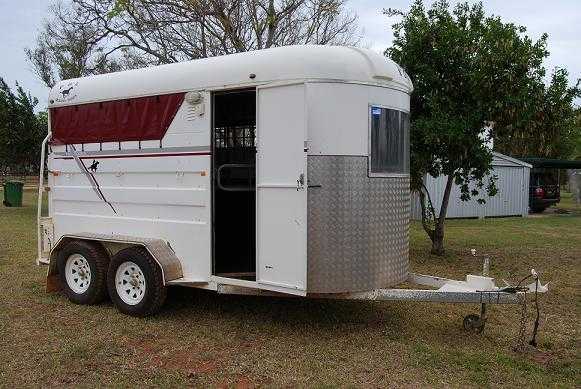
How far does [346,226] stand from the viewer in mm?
5273

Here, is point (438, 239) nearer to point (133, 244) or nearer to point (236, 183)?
point (236, 183)

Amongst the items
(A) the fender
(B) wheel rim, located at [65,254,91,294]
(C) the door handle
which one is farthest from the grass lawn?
(C) the door handle

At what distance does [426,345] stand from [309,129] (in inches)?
91.4

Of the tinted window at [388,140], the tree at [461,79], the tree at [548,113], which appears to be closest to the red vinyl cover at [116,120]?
the tinted window at [388,140]

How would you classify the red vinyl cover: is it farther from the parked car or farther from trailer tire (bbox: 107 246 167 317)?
the parked car

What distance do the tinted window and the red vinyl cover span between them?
2069 mm

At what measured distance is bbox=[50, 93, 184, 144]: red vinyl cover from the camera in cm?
612

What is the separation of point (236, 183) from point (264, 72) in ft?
4.87

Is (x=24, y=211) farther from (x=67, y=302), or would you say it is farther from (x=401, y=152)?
(x=401, y=152)

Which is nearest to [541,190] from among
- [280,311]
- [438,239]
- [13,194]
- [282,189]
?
[438,239]

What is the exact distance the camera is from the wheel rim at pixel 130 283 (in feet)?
20.1

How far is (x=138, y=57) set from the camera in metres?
21.5

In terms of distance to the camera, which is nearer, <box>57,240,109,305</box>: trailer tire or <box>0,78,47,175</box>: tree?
<box>57,240,109,305</box>: trailer tire

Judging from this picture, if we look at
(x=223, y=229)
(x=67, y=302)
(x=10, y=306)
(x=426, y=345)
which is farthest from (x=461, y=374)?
(x=10, y=306)
